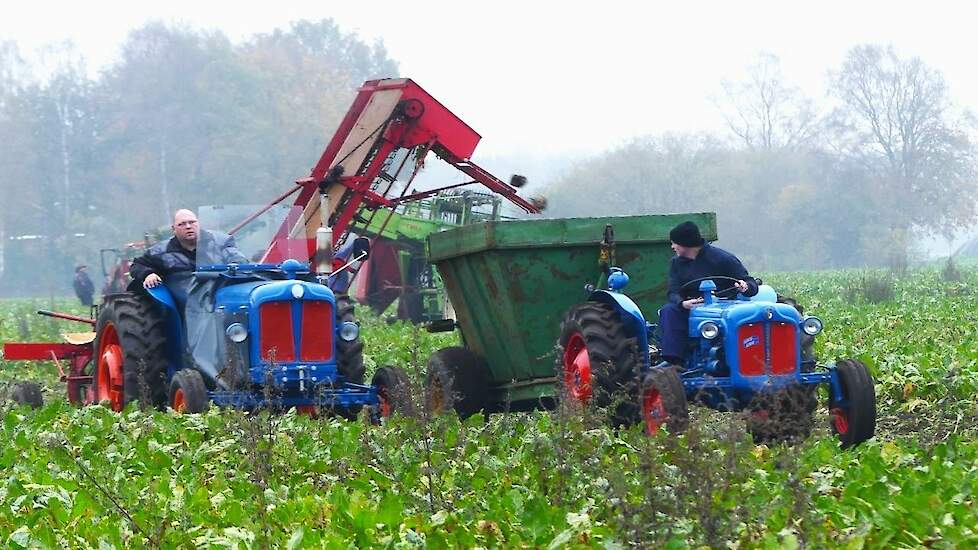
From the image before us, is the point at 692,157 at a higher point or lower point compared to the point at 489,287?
higher

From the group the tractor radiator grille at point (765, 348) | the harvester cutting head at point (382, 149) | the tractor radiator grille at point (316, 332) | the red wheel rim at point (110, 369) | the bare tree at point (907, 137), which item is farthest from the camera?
the bare tree at point (907, 137)

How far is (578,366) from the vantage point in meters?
10.3

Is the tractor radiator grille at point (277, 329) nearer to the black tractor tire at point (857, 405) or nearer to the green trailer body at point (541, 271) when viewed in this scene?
the green trailer body at point (541, 271)

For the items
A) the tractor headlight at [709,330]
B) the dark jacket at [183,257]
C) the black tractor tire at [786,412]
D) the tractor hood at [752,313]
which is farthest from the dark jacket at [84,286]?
the black tractor tire at [786,412]

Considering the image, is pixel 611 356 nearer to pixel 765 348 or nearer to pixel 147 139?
pixel 765 348

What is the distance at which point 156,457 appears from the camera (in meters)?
8.88

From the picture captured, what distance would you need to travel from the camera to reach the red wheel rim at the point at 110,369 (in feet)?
41.3

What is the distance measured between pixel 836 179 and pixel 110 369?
71.7 metres

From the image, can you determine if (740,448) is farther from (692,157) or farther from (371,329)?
(692,157)

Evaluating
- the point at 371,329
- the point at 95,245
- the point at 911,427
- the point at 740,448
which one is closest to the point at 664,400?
the point at 911,427

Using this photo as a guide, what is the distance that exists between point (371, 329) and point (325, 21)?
69.1m

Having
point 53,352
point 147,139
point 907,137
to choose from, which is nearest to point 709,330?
point 53,352

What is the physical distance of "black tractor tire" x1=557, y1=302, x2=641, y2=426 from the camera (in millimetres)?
9766

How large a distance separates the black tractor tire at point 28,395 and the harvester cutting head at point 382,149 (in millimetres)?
3891
